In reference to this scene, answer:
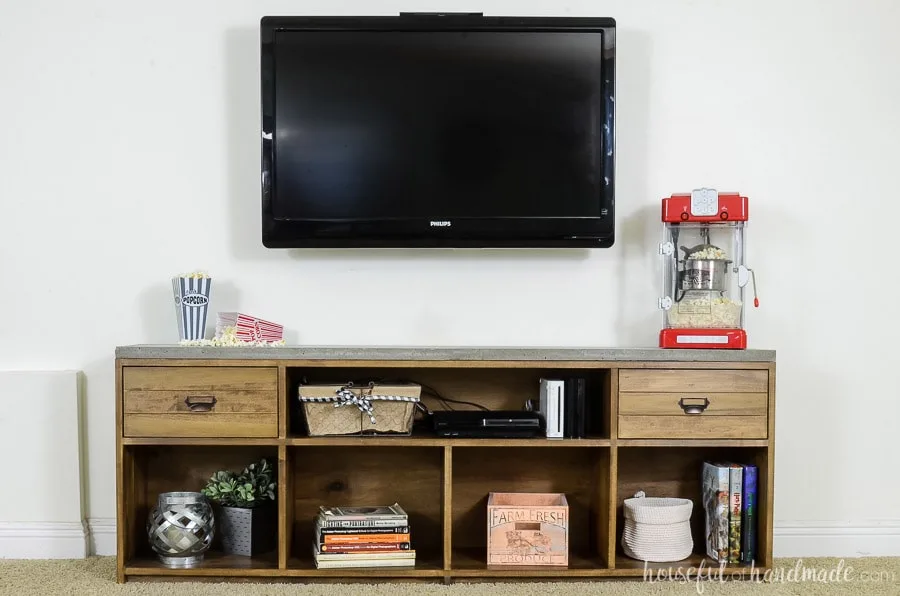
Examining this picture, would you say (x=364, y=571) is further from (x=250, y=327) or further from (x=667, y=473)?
(x=667, y=473)

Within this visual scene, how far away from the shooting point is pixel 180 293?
2629 millimetres

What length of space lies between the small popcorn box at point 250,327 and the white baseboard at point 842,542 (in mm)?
1696

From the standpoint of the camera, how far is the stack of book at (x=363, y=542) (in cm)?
247

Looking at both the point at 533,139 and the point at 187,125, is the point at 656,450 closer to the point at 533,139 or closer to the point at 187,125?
the point at 533,139

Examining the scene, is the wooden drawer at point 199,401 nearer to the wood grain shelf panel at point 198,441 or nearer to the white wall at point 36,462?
the wood grain shelf panel at point 198,441

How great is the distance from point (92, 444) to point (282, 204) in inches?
39.0

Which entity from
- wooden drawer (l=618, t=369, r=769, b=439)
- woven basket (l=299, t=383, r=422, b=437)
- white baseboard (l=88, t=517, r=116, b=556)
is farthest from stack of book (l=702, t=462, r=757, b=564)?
white baseboard (l=88, t=517, r=116, b=556)

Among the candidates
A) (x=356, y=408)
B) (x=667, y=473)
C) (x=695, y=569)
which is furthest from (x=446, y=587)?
(x=667, y=473)

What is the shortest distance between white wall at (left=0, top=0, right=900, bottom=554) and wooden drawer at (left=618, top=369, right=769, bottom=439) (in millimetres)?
379

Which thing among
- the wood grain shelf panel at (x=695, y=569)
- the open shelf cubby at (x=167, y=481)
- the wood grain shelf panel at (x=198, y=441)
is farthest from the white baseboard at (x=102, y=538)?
the wood grain shelf panel at (x=695, y=569)

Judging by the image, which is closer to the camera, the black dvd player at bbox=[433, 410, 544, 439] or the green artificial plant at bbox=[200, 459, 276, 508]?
the black dvd player at bbox=[433, 410, 544, 439]

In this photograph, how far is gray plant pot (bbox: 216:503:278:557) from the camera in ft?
8.47

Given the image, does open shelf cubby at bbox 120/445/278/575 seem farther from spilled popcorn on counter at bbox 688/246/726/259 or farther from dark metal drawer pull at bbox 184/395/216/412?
spilled popcorn on counter at bbox 688/246/726/259

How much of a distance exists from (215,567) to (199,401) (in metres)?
0.46
